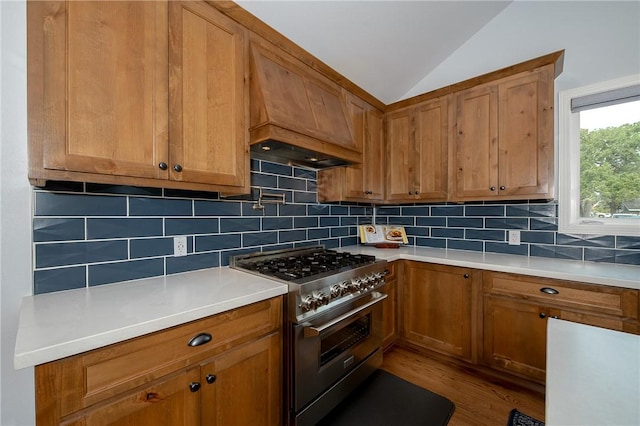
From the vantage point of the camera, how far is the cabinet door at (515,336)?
5.91 feet

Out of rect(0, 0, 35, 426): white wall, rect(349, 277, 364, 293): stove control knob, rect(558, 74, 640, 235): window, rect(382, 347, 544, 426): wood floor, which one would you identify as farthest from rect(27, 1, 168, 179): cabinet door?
rect(558, 74, 640, 235): window

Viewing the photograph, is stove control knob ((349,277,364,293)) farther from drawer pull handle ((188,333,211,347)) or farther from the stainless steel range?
drawer pull handle ((188,333,211,347))

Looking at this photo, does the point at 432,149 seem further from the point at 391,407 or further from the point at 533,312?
the point at 391,407

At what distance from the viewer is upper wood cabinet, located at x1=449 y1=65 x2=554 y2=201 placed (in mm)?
1948

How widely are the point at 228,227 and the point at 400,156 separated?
72.1 inches

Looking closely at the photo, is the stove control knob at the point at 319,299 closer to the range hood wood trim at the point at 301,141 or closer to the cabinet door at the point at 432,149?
Answer: the range hood wood trim at the point at 301,141

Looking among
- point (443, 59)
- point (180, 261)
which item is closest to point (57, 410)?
point (180, 261)

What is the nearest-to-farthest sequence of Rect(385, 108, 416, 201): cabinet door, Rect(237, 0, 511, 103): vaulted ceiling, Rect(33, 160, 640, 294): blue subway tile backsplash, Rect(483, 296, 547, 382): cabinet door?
Rect(33, 160, 640, 294): blue subway tile backsplash
Rect(237, 0, 511, 103): vaulted ceiling
Rect(483, 296, 547, 382): cabinet door
Rect(385, 108, 416, 201): cabinet door

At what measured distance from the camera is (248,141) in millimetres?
1537

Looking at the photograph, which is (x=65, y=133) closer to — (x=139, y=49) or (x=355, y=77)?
(x=139, y=49)

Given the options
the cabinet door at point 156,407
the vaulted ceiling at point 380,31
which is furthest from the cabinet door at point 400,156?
the cabinet door at point 156,407

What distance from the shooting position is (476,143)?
224 centimetres

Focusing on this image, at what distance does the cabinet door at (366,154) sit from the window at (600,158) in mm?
1474

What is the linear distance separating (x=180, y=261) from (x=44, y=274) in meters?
0.57
